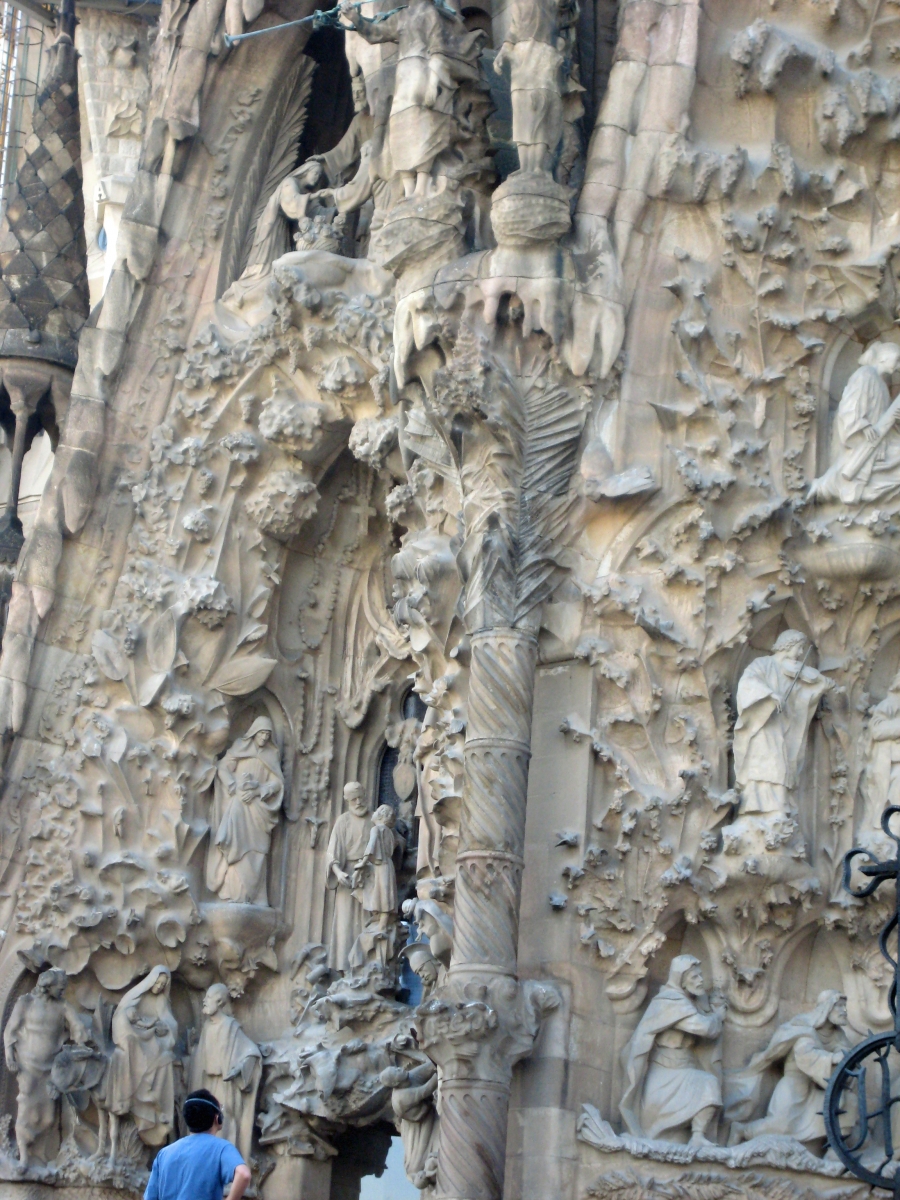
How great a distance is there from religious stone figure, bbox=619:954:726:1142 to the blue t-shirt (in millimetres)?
5136

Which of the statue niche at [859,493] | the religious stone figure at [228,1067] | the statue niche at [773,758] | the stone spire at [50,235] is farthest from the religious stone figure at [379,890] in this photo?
the stone spire at [50,235]

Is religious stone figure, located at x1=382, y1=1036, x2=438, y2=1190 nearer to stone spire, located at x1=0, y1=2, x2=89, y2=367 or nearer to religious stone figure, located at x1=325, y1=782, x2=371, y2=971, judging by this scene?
religious stone figure, located at x1=325, y1=782, x2=371, y2=971

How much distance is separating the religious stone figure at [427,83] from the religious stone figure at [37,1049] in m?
5.46

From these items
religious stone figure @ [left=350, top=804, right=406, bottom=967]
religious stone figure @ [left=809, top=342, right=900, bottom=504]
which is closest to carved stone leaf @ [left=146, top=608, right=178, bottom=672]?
religious stone figure @ [left=350, top=804, right=406, bottom=967]

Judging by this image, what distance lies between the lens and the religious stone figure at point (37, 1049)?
13211mm

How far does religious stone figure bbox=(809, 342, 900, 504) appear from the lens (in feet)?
36.8

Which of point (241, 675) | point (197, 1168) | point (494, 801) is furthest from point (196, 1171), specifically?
point (241, 675)

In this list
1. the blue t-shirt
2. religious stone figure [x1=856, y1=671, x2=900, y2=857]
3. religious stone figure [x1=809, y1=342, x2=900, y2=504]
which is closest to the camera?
the blue t-shirt

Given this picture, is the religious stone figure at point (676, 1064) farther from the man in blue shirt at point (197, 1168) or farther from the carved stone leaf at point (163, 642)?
the man in blue shirt at point (197, 1168)

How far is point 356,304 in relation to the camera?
513 inches

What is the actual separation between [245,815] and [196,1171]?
7.78m

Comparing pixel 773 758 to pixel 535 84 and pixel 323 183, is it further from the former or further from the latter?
pixel 323 183

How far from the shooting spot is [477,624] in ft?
36.6

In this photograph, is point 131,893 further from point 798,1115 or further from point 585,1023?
point 798,1115
